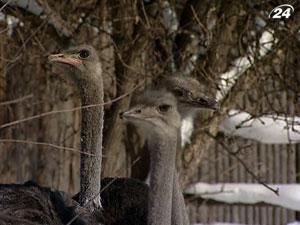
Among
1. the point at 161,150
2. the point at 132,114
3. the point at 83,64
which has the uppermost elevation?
the point at 83,64

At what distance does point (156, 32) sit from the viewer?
273 inches

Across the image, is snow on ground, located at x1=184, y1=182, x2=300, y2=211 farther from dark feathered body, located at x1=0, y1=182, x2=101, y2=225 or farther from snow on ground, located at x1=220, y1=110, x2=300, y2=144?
dark feathered body, located at x1=0, y1=182, x2=101, y2=225

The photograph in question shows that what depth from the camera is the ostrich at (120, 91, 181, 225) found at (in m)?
4.14

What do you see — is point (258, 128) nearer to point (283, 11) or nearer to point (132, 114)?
point (283, 11)

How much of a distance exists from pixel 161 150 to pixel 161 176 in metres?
0.14

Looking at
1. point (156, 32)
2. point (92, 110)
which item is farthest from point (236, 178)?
point (92, 110)

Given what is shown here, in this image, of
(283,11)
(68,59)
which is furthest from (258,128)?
(68,59)

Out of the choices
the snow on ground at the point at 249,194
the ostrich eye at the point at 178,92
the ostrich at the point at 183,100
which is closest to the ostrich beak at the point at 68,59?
the ostrich at the point at 183,100

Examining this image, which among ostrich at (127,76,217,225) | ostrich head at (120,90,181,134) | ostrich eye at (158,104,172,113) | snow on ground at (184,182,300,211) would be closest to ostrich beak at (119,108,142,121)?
ostrich head at (120,90,181,134)

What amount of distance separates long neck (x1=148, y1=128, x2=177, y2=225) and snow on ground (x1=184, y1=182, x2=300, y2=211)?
413 cm

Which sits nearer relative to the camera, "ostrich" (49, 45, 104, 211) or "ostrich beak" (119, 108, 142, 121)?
"ostrich beak" (119, 108, 142, 121)

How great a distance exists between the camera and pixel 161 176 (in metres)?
4.19

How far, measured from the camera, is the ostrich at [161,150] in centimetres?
414

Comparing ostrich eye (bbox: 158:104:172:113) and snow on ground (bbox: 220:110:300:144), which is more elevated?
snow on ground (bbox: 220:110:300:144)
